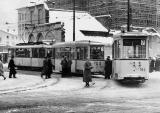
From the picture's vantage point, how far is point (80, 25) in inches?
2457

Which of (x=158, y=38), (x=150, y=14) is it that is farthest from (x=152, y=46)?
(x=150, y=14)

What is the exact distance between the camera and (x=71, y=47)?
31.2 meters

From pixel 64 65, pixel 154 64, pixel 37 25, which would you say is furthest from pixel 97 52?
pixel 37 25

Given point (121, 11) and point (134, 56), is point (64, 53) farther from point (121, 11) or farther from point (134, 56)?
point (121, 11)

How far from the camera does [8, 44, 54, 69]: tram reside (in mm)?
38062

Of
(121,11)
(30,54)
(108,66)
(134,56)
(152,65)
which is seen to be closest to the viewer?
(134,56)

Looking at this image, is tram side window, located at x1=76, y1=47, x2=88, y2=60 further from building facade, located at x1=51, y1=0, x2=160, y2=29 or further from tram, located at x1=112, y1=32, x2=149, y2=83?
building facade, located at x1=51, y1=0, x2=160, y2=29

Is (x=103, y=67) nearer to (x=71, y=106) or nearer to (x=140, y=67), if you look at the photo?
(x=140, y=67)

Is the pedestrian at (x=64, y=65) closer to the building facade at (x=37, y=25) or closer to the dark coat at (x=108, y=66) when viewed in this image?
the dark coat at (x=108, y=66)

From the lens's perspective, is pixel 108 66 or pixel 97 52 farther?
pixel 97 52

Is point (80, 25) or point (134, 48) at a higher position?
point (80, 25)

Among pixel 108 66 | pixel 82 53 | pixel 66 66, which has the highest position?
pixel 82 53

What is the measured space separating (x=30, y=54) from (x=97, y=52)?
13118 mm

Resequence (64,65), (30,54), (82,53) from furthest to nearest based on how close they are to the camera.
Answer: (30,54)
(82,53)
(64,65)
